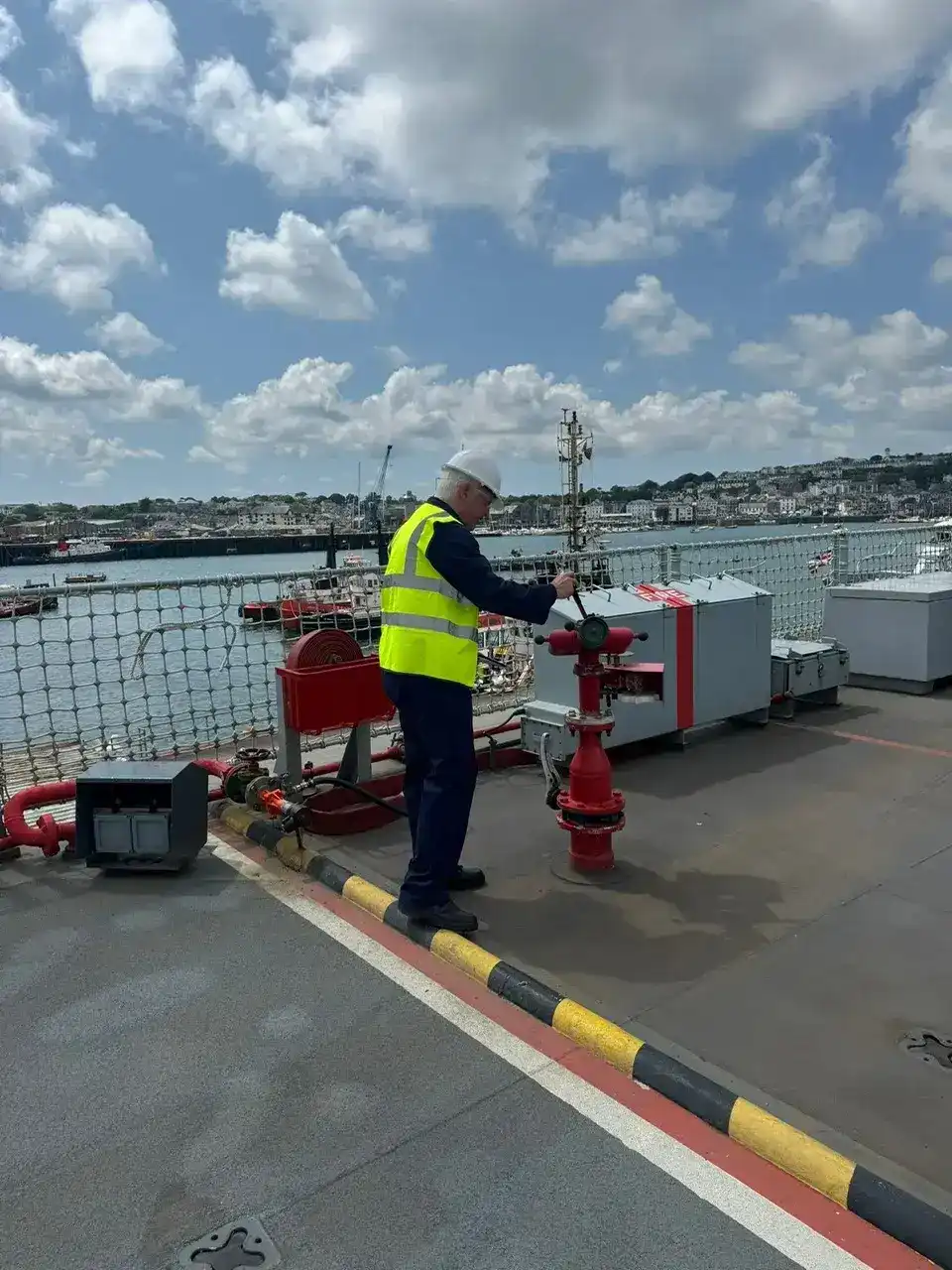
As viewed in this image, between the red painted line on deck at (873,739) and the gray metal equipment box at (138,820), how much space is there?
16.7ft

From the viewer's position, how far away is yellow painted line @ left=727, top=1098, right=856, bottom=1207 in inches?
98.3

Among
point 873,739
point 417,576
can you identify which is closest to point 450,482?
point 417,576

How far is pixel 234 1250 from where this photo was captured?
233cm

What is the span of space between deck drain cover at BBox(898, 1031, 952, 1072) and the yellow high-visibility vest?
2198 mm

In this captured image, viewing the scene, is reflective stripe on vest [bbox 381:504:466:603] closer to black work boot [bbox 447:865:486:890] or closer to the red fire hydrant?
the red fire hydrant

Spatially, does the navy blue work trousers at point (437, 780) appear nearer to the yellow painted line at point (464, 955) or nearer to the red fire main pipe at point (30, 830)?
the yellow painted line at point (464, 955)

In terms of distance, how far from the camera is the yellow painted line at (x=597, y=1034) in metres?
3.09

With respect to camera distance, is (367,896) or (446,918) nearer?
(446,918)

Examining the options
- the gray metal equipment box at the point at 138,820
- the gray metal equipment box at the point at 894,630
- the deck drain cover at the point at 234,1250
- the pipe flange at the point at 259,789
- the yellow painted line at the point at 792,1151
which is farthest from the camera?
the gray metal equipment box at the point at 894,630

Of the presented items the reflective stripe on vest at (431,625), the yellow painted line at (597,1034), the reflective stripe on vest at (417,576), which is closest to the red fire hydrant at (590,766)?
the reflective stripe on vest at (431,625)

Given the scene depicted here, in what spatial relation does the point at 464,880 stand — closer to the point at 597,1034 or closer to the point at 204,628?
the point at 597,1034

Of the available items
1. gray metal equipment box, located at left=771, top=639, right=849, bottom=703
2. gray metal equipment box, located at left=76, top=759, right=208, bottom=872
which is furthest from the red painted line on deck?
gray metal equipment box, located at left=76, top=759, right=208, bottom=872

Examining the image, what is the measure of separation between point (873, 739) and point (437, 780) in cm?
466

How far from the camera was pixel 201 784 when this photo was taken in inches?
200
